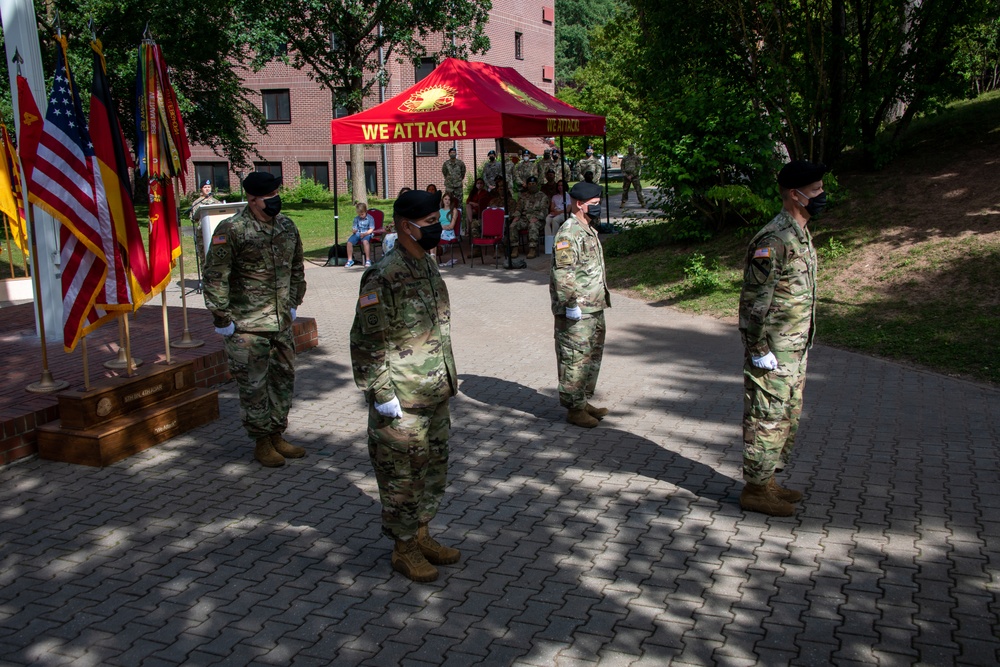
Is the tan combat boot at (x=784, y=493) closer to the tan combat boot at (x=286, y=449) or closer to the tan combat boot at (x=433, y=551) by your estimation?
the tan combat boot at (x=433, y=551)

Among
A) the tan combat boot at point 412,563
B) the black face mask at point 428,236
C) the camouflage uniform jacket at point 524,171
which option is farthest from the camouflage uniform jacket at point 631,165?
the tan combat boot at point 412,563

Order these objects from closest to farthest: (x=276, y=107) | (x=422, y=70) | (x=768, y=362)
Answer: (x=768, y=362) < (x=422, y=70) < (x=276, y=107)

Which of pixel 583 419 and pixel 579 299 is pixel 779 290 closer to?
pixel 579 299

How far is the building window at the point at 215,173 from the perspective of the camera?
4031 centimetres

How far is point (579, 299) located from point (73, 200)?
4021 millimetres

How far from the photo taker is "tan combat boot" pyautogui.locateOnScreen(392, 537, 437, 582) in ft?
15.6

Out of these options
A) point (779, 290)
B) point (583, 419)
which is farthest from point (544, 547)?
point (583, 419)

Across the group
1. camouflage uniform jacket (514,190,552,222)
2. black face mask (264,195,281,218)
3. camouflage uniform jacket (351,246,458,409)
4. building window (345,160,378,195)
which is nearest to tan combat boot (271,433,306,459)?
black face mask (264,195,281,218)

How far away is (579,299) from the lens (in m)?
7.18

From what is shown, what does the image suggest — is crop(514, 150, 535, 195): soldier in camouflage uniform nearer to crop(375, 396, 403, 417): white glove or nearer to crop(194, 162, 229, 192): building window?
crop(375, 396, 403, 417): white glove

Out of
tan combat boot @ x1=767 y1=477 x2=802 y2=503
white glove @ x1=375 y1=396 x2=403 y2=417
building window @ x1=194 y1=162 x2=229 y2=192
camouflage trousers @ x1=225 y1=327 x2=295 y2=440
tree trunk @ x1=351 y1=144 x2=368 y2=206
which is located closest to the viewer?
white glove @ x1=375 y1=396 x2=403 y2=417

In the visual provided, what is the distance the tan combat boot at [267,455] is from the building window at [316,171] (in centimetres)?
3320

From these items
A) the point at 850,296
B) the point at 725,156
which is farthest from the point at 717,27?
the point at 850,296

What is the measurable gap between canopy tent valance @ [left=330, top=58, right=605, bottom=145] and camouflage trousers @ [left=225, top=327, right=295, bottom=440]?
8531mm
